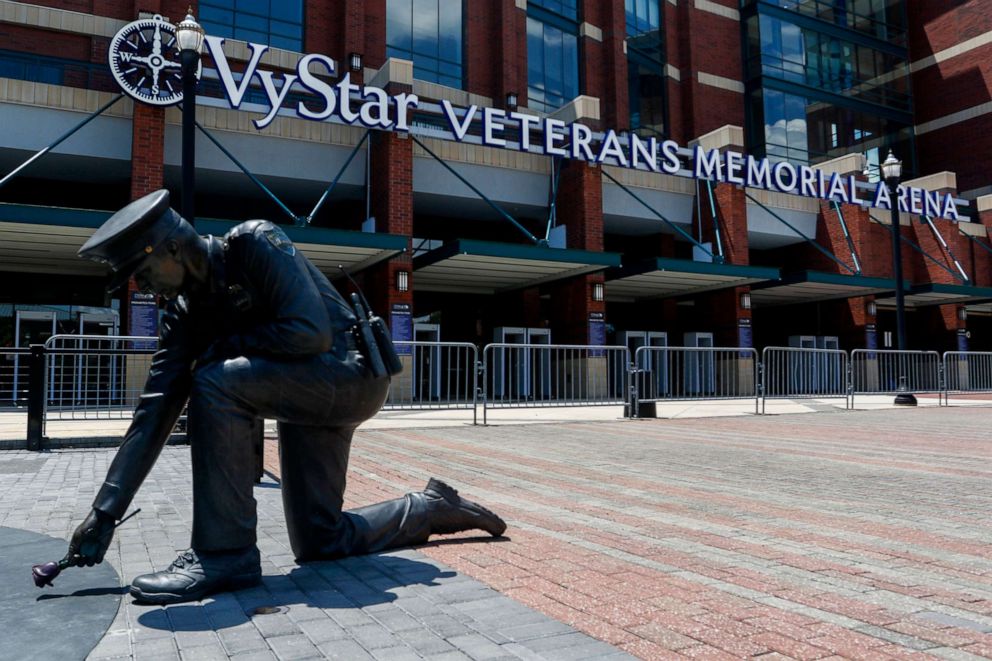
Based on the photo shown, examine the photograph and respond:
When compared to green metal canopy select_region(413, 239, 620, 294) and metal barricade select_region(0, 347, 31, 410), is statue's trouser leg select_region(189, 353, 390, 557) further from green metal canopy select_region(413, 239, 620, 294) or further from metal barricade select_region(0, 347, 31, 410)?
green metal canopy select_region(413, 239, 620, 294)

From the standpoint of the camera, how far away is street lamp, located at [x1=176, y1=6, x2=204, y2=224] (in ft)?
29.9

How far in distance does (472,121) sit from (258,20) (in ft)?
25.3

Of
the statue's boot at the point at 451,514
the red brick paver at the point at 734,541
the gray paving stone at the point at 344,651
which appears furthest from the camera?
the statue's boot at the point at 451,514

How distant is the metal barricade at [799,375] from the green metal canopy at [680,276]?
597 centimetres

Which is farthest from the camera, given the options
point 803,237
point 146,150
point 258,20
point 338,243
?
point 803,237

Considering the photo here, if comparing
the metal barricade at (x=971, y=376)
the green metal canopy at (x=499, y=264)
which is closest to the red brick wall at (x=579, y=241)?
the green metal canopy at (x=499, y=264)

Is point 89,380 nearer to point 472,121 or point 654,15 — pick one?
point 472,121

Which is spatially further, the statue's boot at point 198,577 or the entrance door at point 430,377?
the entrance door at point 430,377

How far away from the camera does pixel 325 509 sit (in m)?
3.34

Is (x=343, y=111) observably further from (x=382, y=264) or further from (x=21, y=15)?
(x=21, y=15)

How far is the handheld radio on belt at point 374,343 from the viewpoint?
10.5 ft

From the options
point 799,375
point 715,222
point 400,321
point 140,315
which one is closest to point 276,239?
point 140,315

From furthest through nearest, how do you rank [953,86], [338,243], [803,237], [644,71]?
1. [953,86]
2. [644,71]
3. [803,237]
4. [338,243]

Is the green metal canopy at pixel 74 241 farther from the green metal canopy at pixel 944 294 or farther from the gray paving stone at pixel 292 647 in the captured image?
the green metal canopy at pixel 944 294
